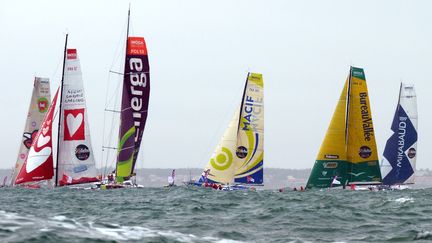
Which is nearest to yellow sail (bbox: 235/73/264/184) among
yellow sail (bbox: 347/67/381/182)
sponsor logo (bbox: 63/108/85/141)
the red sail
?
yellow sail (bbox: 347/67/381/182)

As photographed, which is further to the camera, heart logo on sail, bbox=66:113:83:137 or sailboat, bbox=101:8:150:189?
sailboat, bbox=101:8:150:189

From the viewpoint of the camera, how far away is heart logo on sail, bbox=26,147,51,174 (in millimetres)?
45656

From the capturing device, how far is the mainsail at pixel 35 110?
5809 cm

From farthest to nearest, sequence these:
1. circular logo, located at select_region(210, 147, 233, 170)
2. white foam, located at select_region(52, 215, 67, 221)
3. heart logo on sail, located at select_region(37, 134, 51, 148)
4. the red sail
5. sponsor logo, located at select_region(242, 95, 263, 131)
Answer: sponsor logo, located at select_region(242, 95, 263, 131)
circular logo, located at select_region(210, 147, 233, 170)
heart logo on sail, located at select_region(37, 134, 51, 148)
the red sail
white foam, located at select_region(52, 215, 67, 221)

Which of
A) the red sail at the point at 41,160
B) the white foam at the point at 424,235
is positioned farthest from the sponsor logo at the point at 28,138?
the white foam at the point at 424,235

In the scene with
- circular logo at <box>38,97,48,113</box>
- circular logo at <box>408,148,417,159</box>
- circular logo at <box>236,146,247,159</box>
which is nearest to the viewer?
circular logo at <box>236,146,247,159</box>

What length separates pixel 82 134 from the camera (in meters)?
46.3

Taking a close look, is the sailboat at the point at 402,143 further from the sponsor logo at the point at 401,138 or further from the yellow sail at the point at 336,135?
the yellow sail at the point at 336,135

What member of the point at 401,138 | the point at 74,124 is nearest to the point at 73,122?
the point at 74,124

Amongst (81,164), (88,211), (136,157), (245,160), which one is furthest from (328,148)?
(88,211)

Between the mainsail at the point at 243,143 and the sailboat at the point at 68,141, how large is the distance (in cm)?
1035

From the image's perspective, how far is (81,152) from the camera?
1822 inches

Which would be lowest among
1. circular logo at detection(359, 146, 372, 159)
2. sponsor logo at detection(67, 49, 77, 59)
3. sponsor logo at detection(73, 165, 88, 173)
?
sponsor logo at detection(73, 165, 88, 173)

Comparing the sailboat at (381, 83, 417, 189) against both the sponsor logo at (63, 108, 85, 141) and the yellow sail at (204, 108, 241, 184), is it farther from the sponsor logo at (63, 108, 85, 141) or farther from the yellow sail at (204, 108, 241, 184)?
the sponsor logo at (63, 108, 85, 141)
